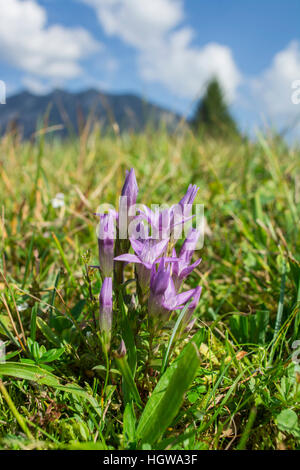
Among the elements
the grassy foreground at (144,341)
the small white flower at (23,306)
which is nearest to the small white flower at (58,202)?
the grassy foreground at (144,341)

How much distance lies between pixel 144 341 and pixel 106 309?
0.83 feet

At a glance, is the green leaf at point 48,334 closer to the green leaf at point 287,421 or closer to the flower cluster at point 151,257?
the flower cluster at point 151,257

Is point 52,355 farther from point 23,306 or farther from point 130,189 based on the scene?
point 130,189

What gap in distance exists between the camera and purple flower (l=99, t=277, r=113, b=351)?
119cm

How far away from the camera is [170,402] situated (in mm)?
1101

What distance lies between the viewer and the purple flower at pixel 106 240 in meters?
1.25

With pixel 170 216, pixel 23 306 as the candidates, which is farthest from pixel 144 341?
pixel 23 306

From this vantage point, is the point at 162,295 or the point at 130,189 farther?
the point at 130,189

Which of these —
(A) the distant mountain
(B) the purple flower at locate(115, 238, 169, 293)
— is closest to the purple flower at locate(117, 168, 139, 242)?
(B) the purple flower at locate(115, 238, 169, 293)

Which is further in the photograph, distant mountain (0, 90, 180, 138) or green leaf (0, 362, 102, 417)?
distant mountain (0, 90, 180, 138)

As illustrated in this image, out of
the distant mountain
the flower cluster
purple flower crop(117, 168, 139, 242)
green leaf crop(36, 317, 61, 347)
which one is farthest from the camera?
the distant mountain

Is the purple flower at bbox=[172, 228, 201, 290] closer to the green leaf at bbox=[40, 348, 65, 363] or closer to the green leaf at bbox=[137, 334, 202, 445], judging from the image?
the green leaf at bbox=[137, 334, 202, 445]

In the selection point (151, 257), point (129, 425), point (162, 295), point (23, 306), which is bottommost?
point (129, 425)
